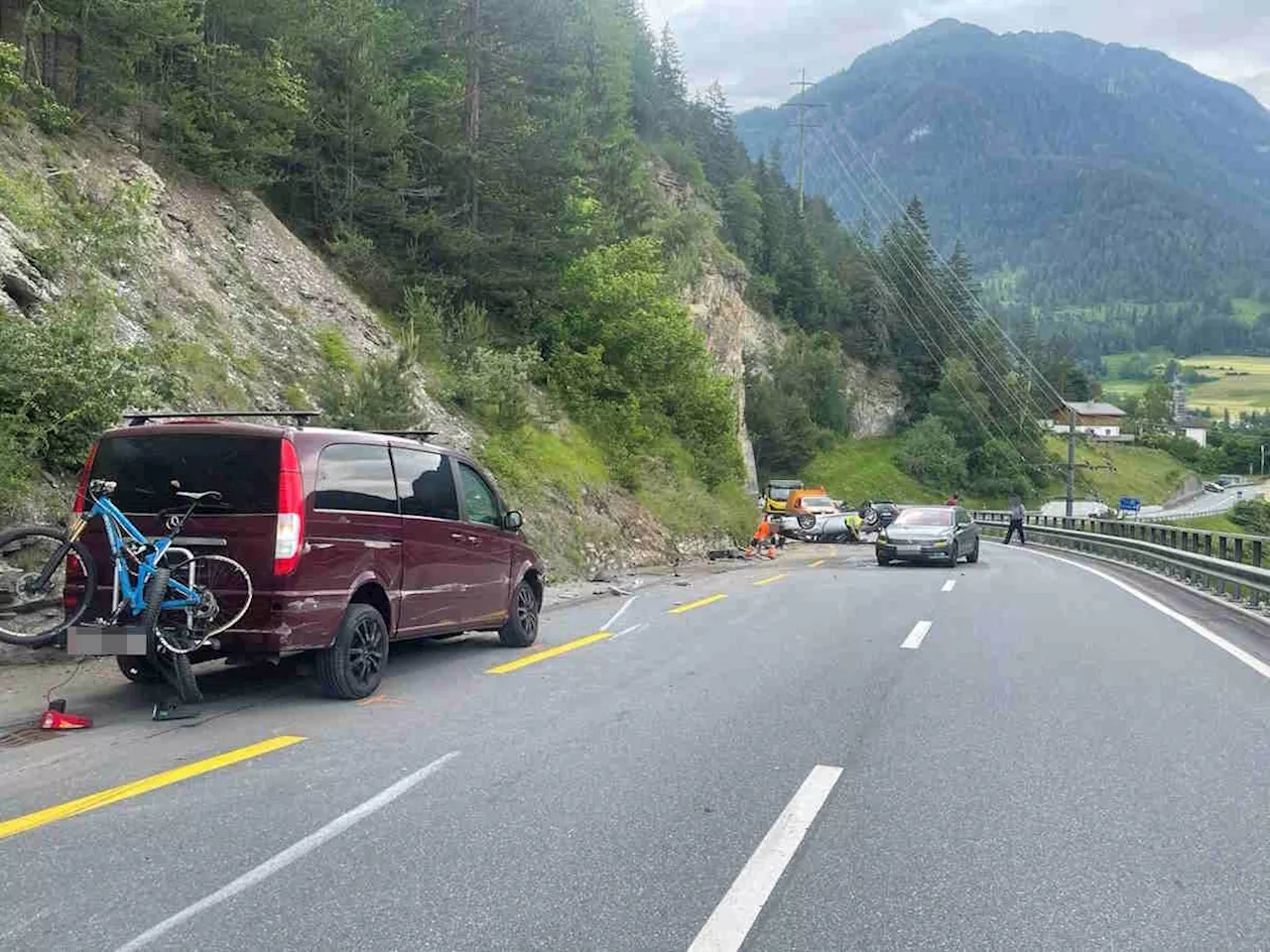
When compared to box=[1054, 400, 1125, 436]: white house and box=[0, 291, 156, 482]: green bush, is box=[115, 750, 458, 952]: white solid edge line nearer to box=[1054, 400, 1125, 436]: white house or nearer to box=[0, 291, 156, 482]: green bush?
box=[0, 291, 156, 482]: green bush

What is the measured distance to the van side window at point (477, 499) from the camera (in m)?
9.89

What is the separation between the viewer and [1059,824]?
5203mm

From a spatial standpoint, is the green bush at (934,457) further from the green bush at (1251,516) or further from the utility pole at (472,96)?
the utility pole at (472,96)

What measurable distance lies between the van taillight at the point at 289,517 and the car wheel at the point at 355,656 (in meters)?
0.74

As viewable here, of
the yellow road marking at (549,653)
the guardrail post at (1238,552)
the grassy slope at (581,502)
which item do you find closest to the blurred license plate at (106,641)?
the yellow road marking at (549,653)

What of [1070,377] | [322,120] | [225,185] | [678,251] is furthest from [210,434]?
[1070,377]

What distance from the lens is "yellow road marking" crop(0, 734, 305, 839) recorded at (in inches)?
195

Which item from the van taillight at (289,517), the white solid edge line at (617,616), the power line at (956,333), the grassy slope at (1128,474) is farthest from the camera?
the grassy slope at (1128,474)

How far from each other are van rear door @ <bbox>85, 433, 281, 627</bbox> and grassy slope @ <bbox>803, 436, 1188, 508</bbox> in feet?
275

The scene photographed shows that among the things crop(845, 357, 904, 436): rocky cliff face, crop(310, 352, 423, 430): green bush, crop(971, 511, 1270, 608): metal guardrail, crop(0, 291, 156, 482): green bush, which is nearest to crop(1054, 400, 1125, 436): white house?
crop(845, 357, 904, 436): rocky cliff face

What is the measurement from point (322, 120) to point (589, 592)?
1501cm

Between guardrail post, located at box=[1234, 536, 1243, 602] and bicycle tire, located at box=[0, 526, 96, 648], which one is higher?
bicycle tire, located at box=[0, 526, 96, 648]

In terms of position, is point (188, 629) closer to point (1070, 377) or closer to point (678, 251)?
point (678, 251)

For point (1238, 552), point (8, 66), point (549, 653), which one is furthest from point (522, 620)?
point (1238, 552)
